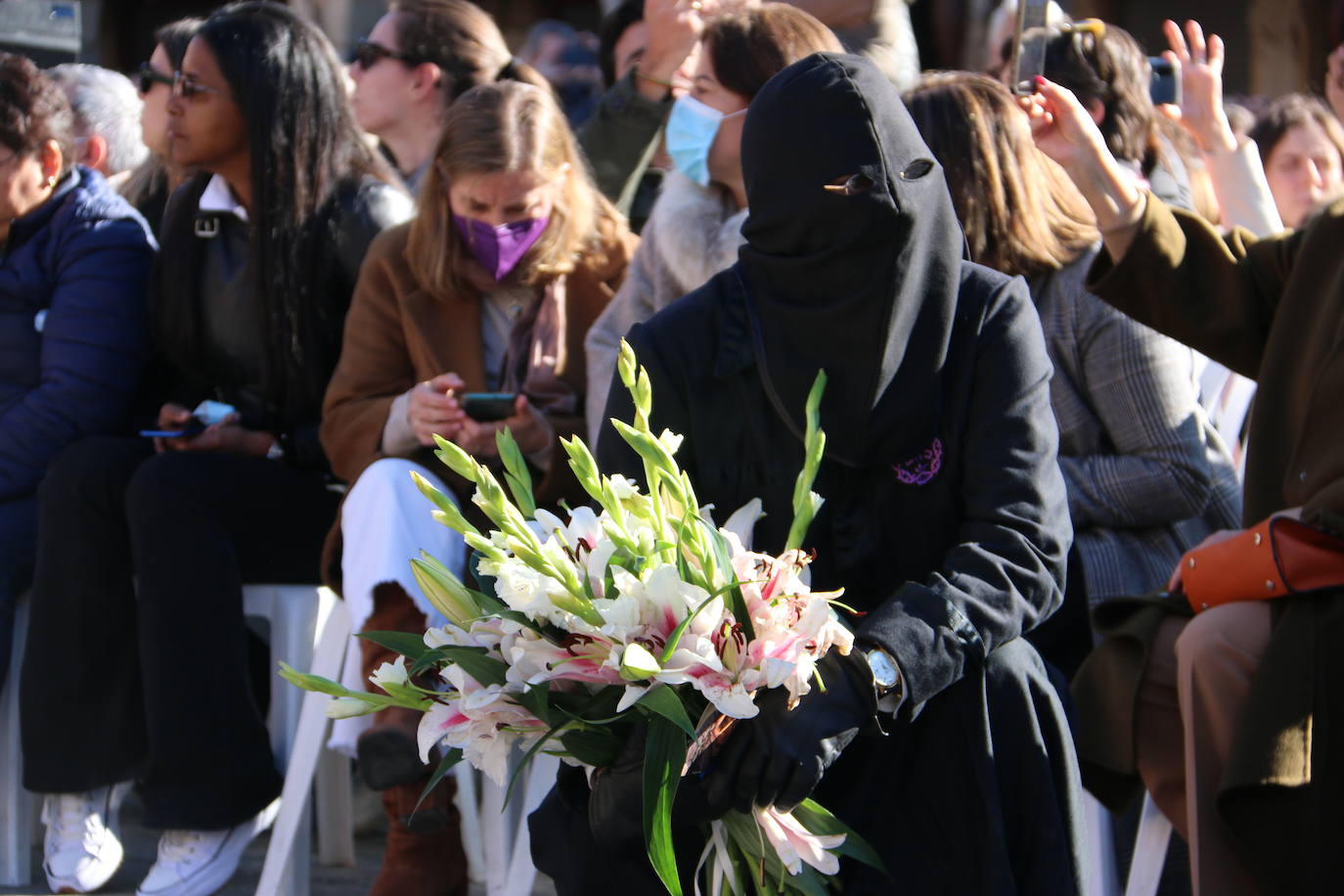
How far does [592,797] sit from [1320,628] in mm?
1318

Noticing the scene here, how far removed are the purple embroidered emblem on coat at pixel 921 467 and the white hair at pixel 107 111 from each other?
4.24 metres

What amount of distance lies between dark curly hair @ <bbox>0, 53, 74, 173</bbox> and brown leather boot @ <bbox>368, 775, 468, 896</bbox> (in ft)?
7.31

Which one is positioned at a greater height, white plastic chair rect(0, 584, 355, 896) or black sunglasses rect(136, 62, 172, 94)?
black sunglasses rect(136, 62, 172, 94)

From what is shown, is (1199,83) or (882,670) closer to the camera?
(882,670)

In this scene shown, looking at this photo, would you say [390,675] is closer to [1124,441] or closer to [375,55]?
[1124,441]

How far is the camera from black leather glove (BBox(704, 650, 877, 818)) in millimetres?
2068

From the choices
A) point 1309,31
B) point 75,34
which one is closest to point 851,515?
point 75,34

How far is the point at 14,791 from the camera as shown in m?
4.23

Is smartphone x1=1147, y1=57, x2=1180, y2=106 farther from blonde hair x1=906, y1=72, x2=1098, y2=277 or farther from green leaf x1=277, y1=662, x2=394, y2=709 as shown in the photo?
green leaf x1=277, y1=662, x2=394, y2=709

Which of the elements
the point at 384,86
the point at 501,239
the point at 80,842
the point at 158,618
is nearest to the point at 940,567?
the point at 501,239

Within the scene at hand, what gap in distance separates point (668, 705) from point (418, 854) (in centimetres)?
170

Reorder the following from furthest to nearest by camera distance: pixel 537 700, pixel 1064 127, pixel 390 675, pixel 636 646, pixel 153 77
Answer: pixel 153 77 < pixel 1064 127 < pixel 390 675 < pixel 537 700 < pixel 636 646

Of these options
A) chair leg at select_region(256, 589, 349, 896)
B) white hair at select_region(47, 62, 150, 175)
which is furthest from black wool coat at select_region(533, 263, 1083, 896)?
white hair at select_region(47, 62, 150, 175)

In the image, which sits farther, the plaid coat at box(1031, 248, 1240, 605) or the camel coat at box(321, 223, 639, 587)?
the camel coat at box(321, 223, 639, 587)
